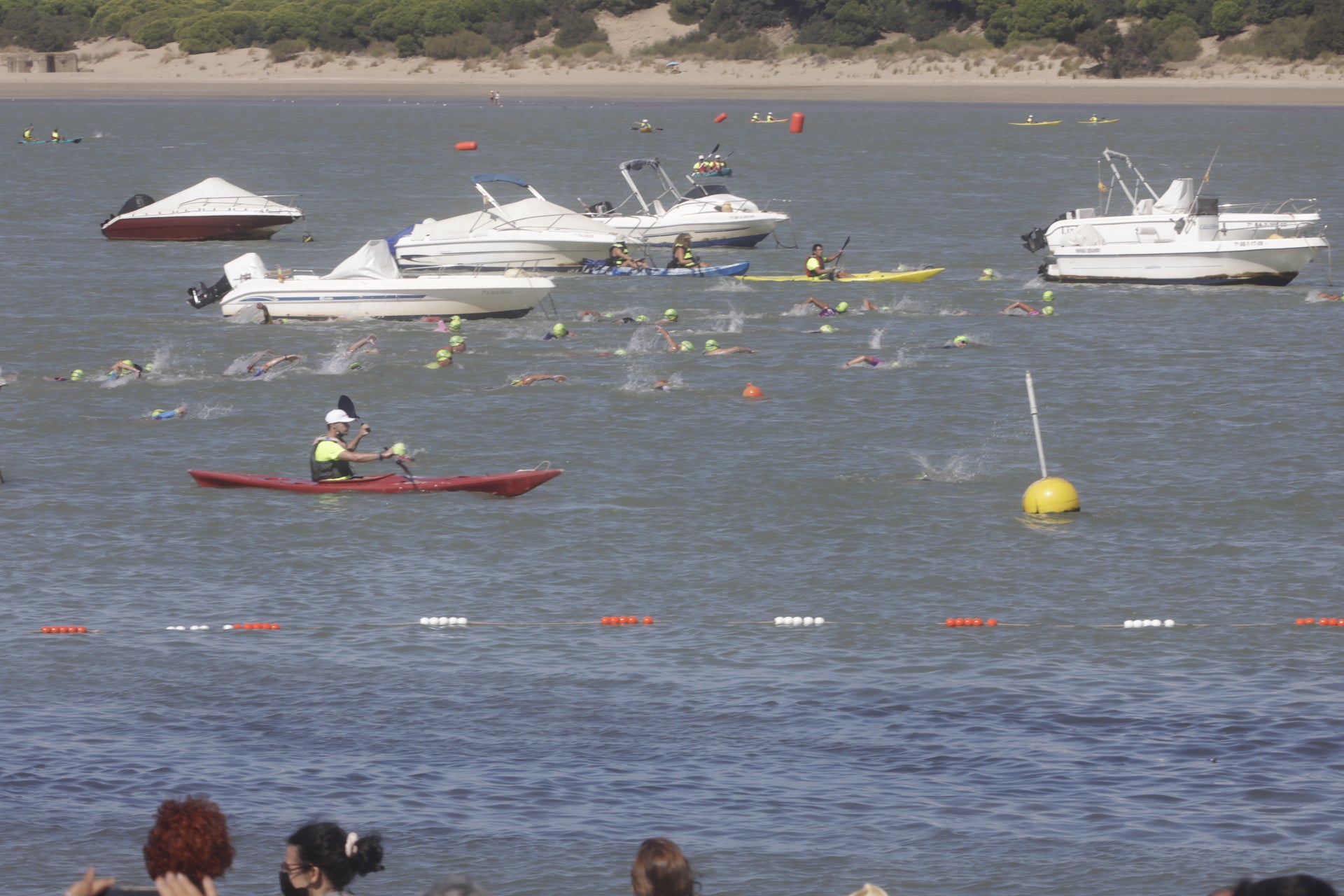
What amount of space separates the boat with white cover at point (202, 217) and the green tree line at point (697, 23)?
69.1 meters

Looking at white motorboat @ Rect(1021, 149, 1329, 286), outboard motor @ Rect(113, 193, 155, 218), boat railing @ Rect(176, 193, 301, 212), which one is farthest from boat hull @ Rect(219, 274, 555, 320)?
outboard motor @ Rect(113, 193, 155, 218)

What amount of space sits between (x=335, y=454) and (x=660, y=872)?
15.9 metres

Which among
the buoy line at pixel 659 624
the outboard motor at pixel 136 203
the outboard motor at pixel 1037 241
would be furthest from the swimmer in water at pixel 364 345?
the outboard motor at pixel 136 203

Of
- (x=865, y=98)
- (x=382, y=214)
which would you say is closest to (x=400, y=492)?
(x=382, y=214)

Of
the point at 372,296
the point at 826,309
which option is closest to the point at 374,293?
the point at 372,296

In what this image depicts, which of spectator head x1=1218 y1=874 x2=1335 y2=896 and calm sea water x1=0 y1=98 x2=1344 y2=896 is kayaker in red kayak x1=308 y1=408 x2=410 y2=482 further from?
spectator head x1=1218 y1=874 x2=1335 y2=896

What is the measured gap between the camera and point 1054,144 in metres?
90.7

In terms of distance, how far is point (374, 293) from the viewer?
36562 mm

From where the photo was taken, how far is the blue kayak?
43250mm

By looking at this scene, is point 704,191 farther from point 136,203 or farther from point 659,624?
point 659,624

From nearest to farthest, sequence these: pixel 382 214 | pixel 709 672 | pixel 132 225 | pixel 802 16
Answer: pixel 709 672 < pixel 132 225 < pixel 382 214 < pixel 802 16

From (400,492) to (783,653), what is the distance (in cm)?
751

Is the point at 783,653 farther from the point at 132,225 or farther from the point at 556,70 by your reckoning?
the point at 556,70

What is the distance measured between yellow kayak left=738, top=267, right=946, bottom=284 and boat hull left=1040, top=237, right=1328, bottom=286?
10.4 ft
